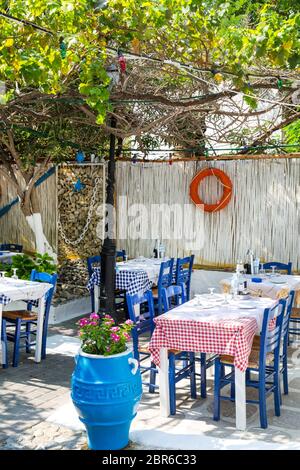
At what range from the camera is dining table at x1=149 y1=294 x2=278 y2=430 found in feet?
16.2

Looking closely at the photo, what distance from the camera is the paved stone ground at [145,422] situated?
184 inches

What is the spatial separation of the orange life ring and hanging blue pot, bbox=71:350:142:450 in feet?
19.3

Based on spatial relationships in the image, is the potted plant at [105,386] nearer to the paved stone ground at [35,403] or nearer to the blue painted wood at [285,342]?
the paved stone ground at [35,403]

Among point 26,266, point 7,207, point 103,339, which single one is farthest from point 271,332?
point 7,207

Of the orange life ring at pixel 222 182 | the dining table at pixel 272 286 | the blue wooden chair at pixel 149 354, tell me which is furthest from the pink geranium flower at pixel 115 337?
the orange life ring at pixel 222 182

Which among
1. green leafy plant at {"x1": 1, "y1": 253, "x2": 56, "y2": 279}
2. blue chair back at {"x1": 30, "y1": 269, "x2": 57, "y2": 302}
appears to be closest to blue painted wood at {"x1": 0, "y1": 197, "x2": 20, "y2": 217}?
green leafy plant at {"x1": 1, "y1": 253, "x2": 56, "y2": 279}

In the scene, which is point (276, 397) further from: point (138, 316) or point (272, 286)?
point (272, 286)

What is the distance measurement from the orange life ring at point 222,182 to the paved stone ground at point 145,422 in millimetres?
4237

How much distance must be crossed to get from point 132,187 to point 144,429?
22.3 ft

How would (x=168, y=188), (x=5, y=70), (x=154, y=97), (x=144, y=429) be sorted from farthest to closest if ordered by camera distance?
(x=168, y=188) → (x=154, y=97) → (x=5, y=70) → (x=144, y=429)

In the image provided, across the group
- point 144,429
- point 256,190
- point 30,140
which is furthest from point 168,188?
point 144,429

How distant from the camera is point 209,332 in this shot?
5.07 metres

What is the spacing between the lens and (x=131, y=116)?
8.82 m
